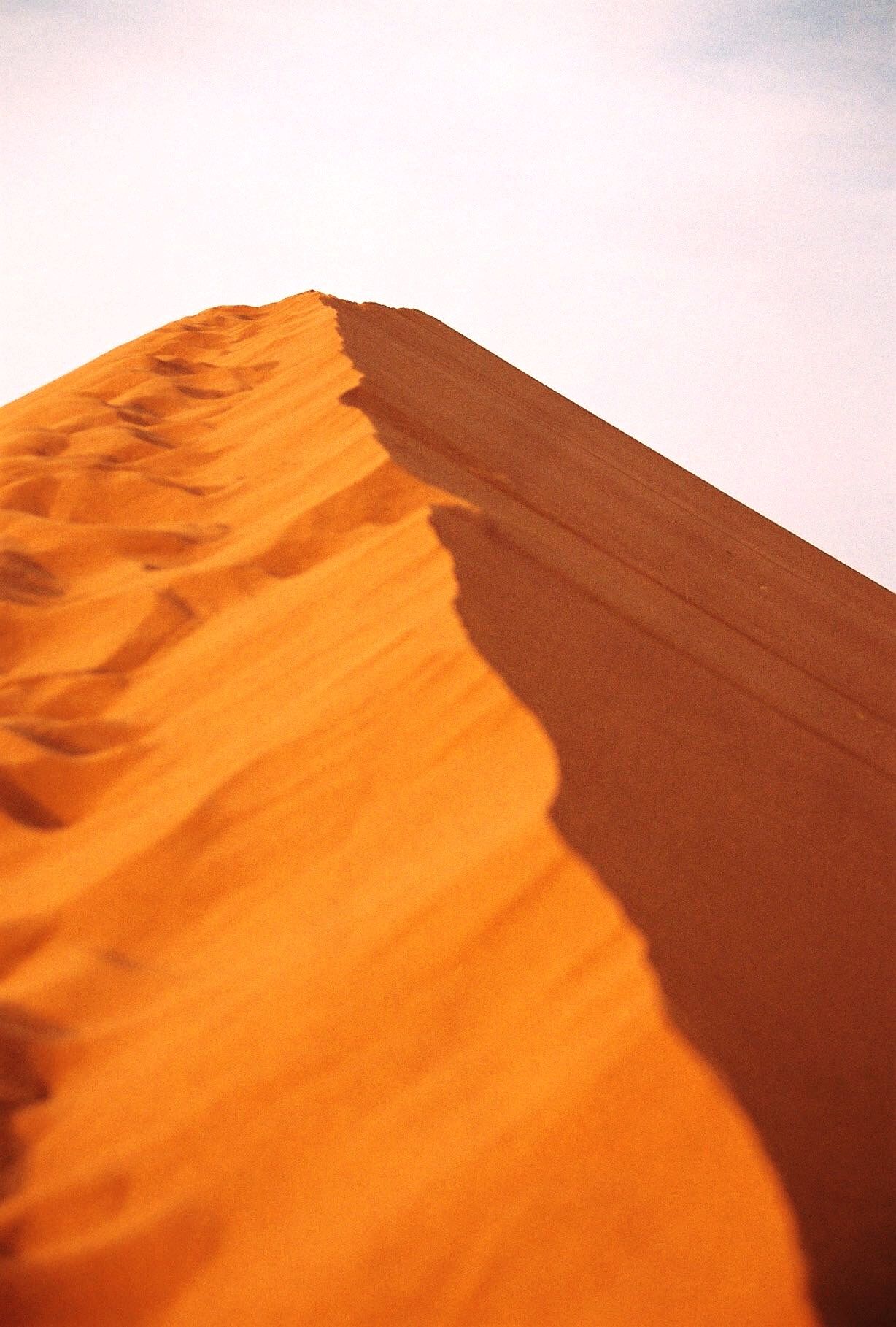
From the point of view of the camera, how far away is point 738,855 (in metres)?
1.35

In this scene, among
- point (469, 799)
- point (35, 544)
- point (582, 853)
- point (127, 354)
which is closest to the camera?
point (582, 853)

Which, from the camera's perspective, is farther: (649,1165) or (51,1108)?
(51,1108)

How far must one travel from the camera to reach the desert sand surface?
2.88ft

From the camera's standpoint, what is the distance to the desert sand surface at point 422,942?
0.88m

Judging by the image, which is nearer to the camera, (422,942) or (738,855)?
(422,942)

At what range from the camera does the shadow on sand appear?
932mm

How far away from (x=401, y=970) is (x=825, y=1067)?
1.26ft

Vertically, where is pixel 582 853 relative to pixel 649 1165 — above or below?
above

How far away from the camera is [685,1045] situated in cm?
96

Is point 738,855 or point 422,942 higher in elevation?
point 422,942

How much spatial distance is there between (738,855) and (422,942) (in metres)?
0.41

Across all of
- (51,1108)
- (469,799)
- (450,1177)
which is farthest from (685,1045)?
(51,1108)

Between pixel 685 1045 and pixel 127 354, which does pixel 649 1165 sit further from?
pixel 127 354

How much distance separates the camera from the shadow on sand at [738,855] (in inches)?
36.7
